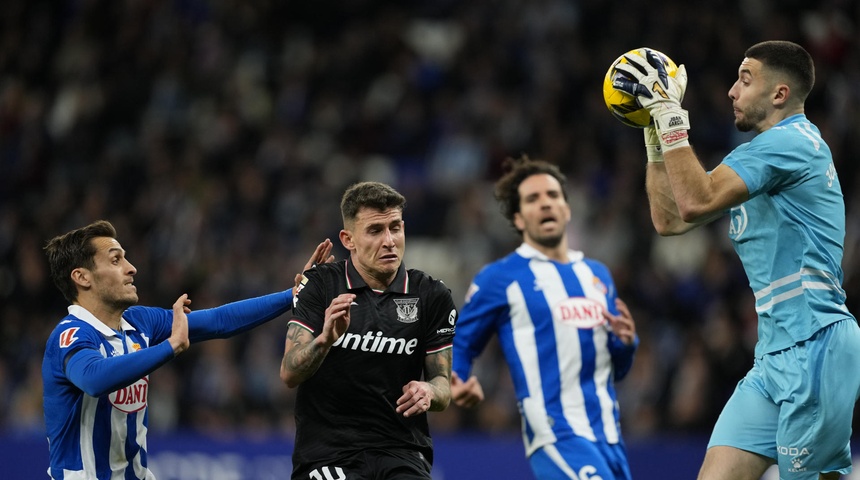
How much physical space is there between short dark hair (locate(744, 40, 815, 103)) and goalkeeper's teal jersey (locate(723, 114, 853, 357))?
0.20 meters

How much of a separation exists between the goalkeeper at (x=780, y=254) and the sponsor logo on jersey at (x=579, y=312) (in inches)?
67.0

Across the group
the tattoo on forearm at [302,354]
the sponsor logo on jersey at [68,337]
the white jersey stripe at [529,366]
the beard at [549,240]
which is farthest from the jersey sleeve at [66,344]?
the beard at [549,240]

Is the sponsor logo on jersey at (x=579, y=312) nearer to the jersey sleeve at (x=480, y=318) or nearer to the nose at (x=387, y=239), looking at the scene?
the jersey sleeve at (x=480, y=318)

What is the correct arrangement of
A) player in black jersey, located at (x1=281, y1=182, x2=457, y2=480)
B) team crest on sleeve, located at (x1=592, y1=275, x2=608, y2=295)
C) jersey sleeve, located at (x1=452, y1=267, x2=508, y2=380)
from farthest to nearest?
1. team crest on sleeve, located at (x1=592, y1=275, x2=608, y2=295)
2. jersey sleeve, located at (x1=452, y1=267, x2=508, y2=380)
3. player in black jersey, located at (x1=281, y1=182, x2=457, y2=480)

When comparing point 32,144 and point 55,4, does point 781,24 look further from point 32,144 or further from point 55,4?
point 55,4

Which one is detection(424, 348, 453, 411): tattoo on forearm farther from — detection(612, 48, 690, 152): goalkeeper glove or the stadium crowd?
the stadium crowd

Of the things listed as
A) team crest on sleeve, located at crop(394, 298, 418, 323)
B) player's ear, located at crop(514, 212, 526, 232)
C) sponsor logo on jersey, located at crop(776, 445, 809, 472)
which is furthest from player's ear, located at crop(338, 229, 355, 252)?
sponsor logo on jersey, located at crop(776, 445, 809, 472)

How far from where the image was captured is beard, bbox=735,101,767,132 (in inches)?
205

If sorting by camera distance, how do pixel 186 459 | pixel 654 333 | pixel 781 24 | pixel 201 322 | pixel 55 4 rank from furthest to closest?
pixel 55 4, pixel 781 24, pixel 654 333, pixel 186 459, pixel 201 322

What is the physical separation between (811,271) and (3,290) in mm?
10956

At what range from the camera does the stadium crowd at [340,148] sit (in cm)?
1151

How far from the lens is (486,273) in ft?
23.1

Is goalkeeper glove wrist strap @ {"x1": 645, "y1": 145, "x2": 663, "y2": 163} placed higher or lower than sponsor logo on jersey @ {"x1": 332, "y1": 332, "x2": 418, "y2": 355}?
higher

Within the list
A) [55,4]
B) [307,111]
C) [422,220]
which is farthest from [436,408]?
[55,4]
